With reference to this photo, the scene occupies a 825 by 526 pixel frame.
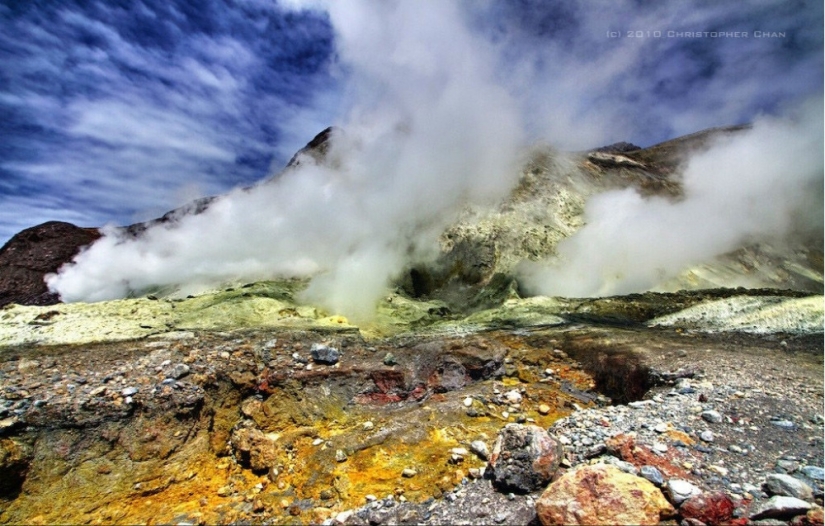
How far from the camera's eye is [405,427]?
5984mm

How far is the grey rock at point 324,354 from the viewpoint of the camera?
7996mm

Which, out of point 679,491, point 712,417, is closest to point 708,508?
point 679,491

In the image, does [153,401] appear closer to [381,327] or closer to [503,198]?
[381,327]

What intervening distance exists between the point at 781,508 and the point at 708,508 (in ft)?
1.80

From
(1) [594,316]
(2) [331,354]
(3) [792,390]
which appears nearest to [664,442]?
(3) [792,390]

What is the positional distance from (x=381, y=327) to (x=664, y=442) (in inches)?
323

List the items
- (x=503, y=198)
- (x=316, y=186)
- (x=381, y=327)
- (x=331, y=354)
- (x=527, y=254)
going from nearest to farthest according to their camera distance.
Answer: (x=331, y=354) → (x=381, y=327) → (x=527, y=254) → (x=503, y=198) → (x=316, y=186)

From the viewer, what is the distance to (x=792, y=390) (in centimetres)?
549

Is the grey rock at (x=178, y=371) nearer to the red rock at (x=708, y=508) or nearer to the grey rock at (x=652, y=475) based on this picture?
the grey rock at (x=652, y=475)

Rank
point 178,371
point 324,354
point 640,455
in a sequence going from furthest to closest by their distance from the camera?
point 324,354 < point 178,371 < point 640,455

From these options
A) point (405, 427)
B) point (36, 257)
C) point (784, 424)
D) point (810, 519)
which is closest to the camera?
point (810, 519)

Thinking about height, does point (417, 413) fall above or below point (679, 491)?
above

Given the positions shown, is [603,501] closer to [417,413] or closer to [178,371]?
[417,413]

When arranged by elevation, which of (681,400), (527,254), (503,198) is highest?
(503,198)
